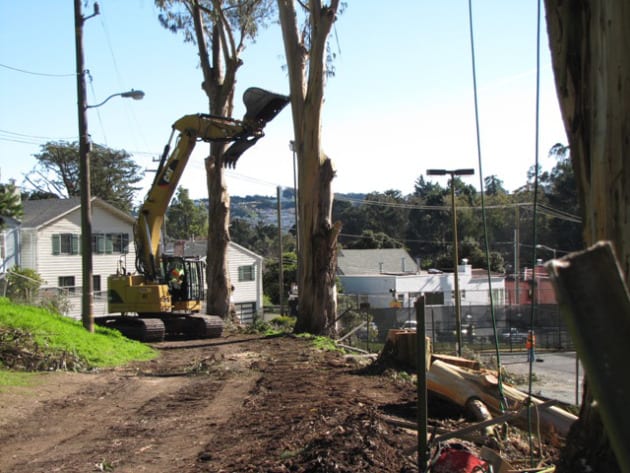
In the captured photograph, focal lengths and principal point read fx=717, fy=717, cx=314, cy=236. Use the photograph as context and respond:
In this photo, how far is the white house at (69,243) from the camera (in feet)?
129

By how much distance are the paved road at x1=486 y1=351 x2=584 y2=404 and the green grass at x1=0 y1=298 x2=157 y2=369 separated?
8450mm

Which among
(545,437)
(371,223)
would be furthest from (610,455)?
(371,223)

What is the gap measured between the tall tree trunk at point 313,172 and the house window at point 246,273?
33.2 meters

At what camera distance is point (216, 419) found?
869 centimetres

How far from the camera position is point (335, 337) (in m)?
19.8

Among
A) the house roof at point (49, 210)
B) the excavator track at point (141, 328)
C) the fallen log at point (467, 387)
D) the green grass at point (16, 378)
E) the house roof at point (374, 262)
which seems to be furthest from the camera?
the house roof at point (374, 262)

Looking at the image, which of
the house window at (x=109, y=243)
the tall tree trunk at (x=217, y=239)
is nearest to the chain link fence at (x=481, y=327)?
the tall tree trunk at (x=217, y=239)

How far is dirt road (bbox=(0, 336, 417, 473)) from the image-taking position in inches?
241

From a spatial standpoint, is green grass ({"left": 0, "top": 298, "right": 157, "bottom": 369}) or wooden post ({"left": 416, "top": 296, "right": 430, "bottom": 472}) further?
green grass ({"left": 0, "top": 298, "right": 157, "bottom": 369})

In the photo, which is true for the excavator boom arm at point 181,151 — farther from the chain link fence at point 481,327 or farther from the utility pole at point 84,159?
the chain link fence at point 481,327

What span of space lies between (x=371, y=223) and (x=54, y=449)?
74.1m

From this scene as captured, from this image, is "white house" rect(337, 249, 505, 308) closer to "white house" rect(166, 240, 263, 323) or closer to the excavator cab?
"white house" rect(166, 240, 263, 323)

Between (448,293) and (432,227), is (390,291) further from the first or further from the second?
(432,227)

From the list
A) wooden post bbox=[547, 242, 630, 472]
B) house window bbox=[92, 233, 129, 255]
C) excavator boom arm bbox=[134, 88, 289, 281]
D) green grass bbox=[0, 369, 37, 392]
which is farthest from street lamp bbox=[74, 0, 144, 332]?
house window bbox=[92, 233, 129, 255]
